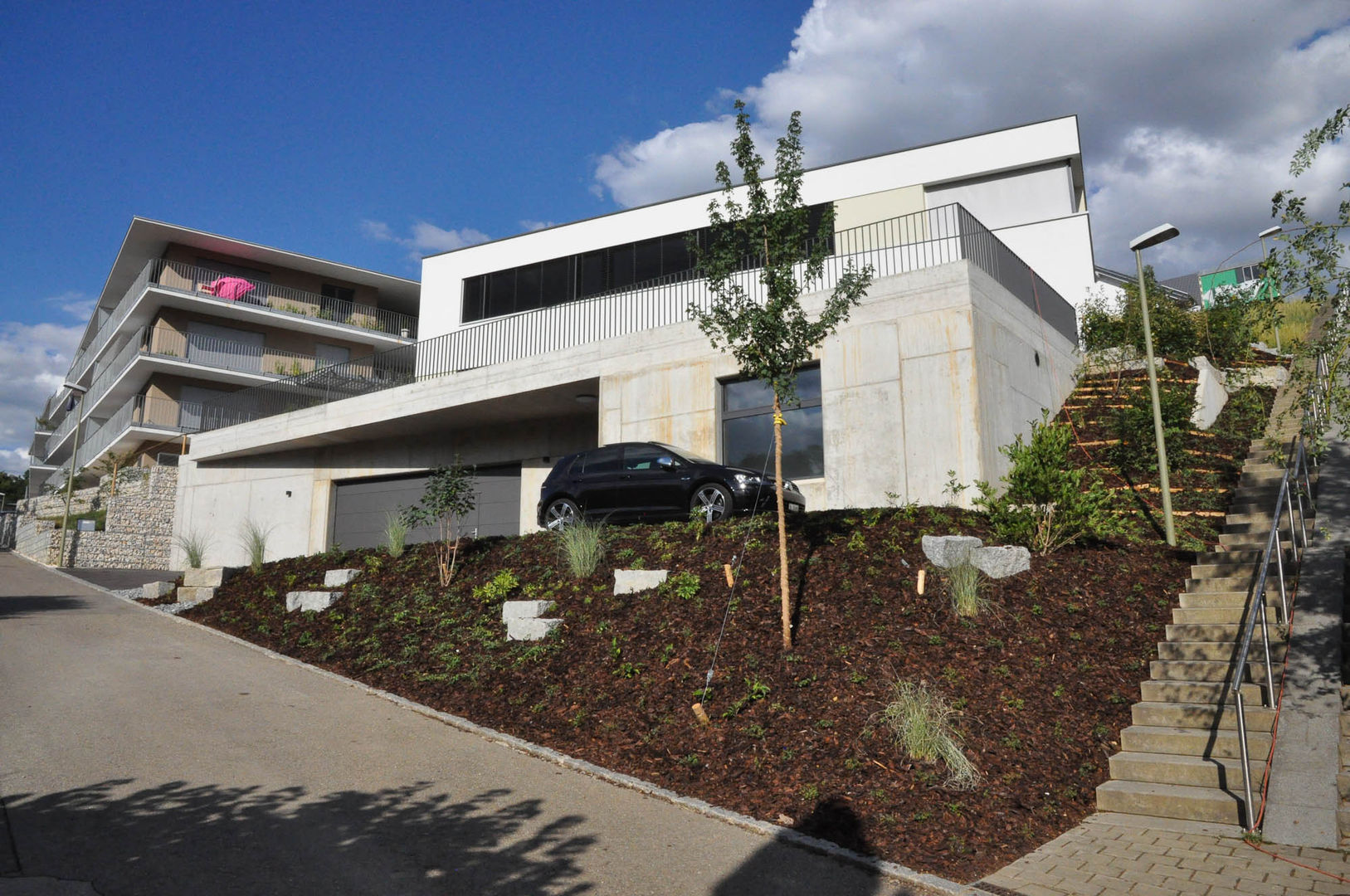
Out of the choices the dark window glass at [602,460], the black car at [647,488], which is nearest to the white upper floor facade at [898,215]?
the dark window glass at [602,460]

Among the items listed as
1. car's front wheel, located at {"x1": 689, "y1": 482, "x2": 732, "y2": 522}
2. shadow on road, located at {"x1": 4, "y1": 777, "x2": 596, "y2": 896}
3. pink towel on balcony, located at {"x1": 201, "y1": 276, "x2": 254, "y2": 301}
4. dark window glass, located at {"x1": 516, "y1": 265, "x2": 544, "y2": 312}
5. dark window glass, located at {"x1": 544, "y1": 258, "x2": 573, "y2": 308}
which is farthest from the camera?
pink towel on balcony, located at {"x1": 201, "y1": 276, "x2": 254, "y2": 301}

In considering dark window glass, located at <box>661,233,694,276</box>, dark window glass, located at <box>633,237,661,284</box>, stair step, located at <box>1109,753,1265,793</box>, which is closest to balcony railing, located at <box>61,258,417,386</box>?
dark window glass, located at <box>633,237,661,284</box>

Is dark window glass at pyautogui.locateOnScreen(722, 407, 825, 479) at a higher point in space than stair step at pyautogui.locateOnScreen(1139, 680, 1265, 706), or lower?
higher

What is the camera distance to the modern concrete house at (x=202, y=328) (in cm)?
3434

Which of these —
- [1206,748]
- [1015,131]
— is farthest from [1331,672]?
[1015,131]

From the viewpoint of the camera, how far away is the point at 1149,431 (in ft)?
45.7

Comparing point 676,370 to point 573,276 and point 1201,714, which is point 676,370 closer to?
point 573,276

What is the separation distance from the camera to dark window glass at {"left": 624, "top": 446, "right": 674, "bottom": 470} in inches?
530

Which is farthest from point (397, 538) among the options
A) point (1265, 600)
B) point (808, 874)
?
point (1265, 600)

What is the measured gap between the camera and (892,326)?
14.0 m

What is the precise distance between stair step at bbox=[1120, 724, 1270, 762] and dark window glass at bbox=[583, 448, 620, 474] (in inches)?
339

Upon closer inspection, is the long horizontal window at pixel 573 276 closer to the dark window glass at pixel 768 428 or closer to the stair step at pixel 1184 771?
the dark window glass at pixel 768 428

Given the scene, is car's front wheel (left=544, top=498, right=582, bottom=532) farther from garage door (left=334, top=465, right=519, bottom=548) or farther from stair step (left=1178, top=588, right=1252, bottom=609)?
stair step (left=1178, top=588, right=1252, bottom=609)

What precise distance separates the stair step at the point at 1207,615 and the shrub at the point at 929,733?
2972 millimetres
